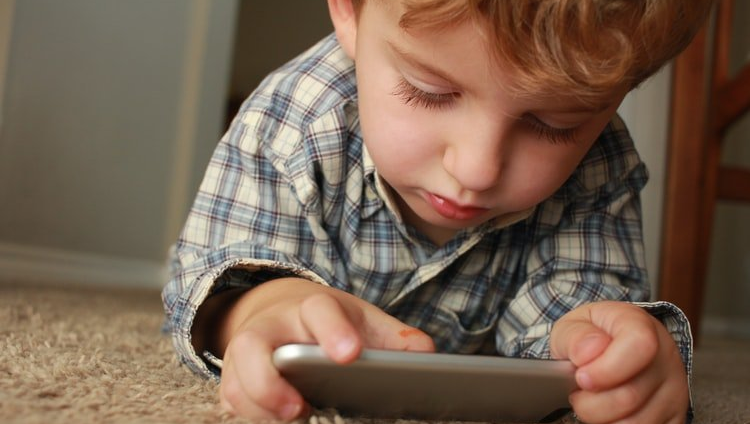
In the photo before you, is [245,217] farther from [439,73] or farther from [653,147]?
[653,147]

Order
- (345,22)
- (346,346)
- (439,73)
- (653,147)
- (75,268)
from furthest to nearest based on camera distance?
(75,268) < (653,147) < (345,22) < (439,73) < (346,346)

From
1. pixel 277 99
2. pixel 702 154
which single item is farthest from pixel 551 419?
pixel 702 154

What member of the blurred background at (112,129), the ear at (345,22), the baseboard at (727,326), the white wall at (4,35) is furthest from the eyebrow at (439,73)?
the baseboard at (727,326)

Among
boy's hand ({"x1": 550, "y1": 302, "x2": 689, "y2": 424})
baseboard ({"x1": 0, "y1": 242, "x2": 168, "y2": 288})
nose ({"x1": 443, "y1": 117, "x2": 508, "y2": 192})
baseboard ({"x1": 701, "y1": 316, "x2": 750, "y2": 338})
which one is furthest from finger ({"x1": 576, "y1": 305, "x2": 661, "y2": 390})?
baseboard ({"x1": 701, "y1": 316, "x2": 750, "y2": 338})

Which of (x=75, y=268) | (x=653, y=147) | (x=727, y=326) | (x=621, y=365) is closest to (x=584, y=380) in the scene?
(x=621, y=365)

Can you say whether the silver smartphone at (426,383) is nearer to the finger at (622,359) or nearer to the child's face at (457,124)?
the finger at (622,359)

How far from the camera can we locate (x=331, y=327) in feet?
1.29

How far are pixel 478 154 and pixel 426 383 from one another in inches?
5.8

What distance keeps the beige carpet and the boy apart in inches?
1.4

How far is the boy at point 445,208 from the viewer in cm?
45

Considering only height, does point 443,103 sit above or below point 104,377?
above

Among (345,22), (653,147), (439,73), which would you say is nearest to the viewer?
(439,73)

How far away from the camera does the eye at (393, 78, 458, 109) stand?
1.61 feet

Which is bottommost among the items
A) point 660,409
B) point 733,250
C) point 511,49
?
point 733,250
